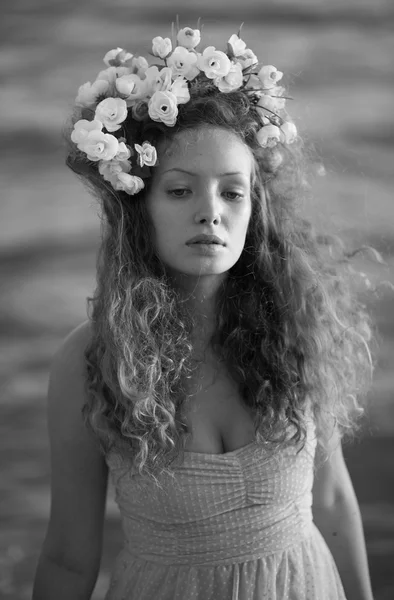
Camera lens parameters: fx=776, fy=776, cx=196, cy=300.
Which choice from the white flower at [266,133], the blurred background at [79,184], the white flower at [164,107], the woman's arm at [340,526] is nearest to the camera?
the white flower at [164,107]

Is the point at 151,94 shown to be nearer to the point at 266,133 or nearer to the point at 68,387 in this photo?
the point at 266,133

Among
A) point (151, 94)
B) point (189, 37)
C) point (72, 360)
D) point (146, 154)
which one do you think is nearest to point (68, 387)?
point (72, 360)

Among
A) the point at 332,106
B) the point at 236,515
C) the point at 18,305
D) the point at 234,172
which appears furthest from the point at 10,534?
the point at 332,106

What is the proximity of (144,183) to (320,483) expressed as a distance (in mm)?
708

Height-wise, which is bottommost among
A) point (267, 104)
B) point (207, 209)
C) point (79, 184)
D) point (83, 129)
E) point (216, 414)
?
point (216, 414)

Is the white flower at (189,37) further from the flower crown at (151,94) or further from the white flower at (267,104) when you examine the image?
the white flower at (267,104)

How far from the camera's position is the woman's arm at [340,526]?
1.58 m

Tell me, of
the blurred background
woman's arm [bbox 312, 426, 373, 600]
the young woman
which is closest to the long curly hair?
the young woman

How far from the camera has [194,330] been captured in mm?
1487

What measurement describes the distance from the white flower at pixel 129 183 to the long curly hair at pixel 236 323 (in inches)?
1.3

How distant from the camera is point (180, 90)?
1350mm

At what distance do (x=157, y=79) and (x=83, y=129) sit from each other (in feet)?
0.52

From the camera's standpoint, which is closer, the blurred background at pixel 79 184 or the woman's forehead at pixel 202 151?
the woman's forehead at pixel 202 151

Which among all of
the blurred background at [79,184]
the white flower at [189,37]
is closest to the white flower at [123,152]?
the white flower at [189,37]
